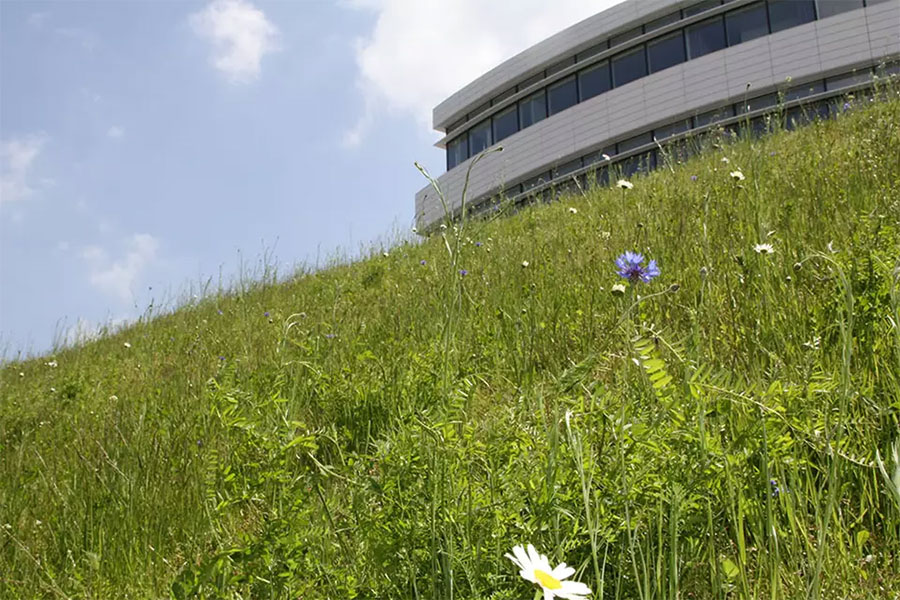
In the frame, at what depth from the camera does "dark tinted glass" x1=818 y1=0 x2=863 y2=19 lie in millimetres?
24609

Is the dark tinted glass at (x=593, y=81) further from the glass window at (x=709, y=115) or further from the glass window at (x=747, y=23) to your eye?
the glass window at (x=747, y=23)

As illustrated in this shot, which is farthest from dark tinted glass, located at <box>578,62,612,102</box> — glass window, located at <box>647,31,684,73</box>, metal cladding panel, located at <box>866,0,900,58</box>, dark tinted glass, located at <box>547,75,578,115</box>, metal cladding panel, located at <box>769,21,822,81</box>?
metal cladding panel, located at <box>866,0,900,58</box>

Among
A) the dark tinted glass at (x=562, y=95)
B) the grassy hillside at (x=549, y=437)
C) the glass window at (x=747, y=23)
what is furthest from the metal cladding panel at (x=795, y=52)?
the grassy hillside at (x=549, y=437)

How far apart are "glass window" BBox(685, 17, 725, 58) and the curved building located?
4 centimetres

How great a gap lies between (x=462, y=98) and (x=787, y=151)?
3493 centimetres

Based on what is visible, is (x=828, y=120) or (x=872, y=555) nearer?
(x=872, y=555)

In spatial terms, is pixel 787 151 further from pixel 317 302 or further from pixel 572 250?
pixel 317 302

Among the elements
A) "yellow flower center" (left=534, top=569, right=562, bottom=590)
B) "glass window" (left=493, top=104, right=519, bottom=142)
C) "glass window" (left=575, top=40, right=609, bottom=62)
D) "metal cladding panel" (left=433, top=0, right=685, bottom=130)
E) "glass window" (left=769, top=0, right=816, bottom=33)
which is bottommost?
"yellow flower center" (left=534, top=569, right=562, bottom=590)

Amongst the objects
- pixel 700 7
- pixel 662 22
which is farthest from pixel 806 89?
pixel 662 22

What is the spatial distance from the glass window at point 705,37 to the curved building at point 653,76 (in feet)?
0.14

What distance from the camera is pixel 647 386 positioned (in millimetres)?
1589

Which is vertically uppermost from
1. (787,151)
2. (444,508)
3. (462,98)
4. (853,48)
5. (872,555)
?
(462,98)

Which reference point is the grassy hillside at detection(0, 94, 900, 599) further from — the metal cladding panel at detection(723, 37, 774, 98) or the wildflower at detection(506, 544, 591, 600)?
the metal cladding panel at detection(723, 37, 774, 98)

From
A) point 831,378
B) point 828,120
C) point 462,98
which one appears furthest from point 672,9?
point 831,378
